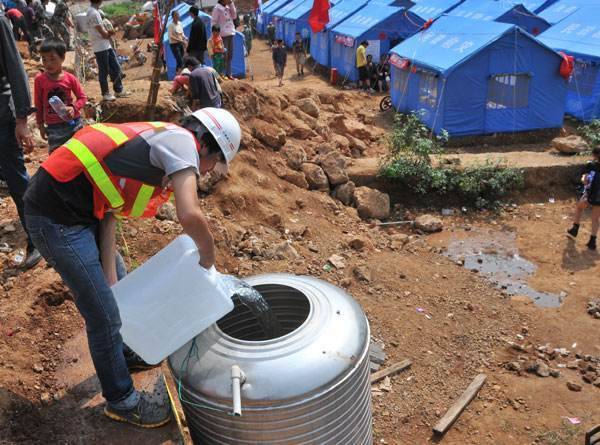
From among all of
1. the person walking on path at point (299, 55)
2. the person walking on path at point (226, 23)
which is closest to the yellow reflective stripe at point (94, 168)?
the person walking on path at point (226, 23)

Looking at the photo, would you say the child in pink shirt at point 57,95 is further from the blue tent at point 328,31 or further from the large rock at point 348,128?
the blue tent at point 328,31

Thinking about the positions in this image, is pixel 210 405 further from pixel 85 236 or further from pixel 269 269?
pixel 269 269

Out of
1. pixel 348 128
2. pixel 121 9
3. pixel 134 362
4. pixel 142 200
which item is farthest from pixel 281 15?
pixel 142 200

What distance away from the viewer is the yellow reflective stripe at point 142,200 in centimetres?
255

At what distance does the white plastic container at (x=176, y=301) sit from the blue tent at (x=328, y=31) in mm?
18810

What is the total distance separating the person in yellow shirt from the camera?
16672mm

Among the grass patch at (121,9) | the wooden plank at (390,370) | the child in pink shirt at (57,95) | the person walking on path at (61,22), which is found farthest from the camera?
the grass patch at (121,9)

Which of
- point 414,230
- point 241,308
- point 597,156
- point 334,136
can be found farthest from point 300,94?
point 241,308

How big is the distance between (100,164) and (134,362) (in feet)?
4.82

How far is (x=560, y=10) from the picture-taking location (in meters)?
17.3

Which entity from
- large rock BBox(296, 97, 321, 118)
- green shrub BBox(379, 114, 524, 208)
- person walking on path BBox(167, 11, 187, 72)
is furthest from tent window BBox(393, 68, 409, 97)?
person walking on path BBox(167, 11, 187, 72)

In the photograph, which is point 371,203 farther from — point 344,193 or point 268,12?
point 268,12

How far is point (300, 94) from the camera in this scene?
12820 mm

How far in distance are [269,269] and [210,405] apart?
156 inches
